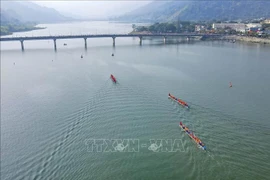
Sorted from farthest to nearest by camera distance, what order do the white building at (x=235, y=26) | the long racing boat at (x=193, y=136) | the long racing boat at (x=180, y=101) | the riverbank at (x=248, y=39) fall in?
the white building at (x=235, y=26) → the riverbank at (x=248, y=39) → the long racing boat at (x=180, y=101) → the long racing boat at (x=193, y=136)

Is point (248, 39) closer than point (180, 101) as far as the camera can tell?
No

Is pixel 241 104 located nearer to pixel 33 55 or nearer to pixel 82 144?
pixel 82 144

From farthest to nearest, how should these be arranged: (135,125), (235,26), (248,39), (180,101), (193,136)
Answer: (235,26), (248,39), (180,101), (135,125), (193,136)

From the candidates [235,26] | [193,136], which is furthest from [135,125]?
[235,26]

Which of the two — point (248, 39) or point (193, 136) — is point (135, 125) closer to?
point (193, 136)

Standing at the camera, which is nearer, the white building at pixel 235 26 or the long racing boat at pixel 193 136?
the long racing boat at pixel 193 136

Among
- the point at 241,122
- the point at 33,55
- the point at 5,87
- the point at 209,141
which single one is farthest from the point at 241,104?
the point at 33,55

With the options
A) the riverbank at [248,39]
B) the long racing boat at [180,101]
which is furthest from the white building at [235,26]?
the long racing boat at [180,101]

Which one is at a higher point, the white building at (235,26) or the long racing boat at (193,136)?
the white building at (235,26)

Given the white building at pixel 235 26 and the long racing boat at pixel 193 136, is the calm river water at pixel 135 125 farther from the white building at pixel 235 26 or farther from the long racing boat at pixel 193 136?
the white building at pixel 235 26

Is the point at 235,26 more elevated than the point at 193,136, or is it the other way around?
the point at 235,26
